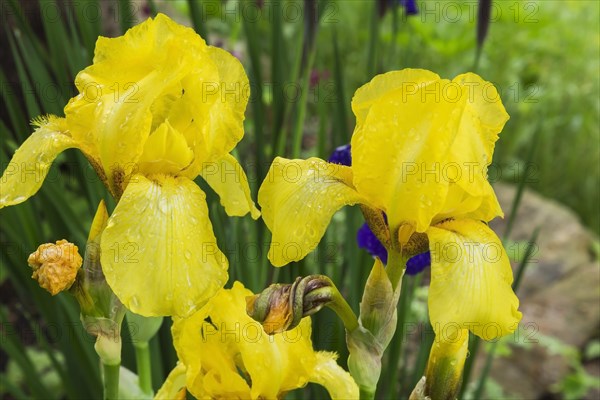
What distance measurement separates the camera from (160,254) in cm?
64

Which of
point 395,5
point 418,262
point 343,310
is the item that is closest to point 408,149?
point 343,310

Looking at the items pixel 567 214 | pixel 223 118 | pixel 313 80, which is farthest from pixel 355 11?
pixel 223 118

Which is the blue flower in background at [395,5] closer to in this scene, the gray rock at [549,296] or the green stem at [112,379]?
the gray rock at [549,296]

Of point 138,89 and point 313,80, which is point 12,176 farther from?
point 313,80

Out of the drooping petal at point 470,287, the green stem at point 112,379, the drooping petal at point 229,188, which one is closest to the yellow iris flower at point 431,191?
the drooping petal at point 470,287

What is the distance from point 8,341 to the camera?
4.03ft

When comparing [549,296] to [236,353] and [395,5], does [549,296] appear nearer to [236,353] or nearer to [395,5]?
[395,5]

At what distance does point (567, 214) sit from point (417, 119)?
2.68m

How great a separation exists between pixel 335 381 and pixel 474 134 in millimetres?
294

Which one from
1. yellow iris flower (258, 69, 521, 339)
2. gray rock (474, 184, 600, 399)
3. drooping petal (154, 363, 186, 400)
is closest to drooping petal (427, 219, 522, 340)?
yellow iris flower (258, 69, 521, 339)

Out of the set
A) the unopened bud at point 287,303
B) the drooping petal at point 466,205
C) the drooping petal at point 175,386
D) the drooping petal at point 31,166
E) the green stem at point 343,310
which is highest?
the drooping petal at point 31,166

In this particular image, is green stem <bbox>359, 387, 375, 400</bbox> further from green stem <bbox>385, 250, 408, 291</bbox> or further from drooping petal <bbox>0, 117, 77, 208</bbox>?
drooping petal <bbox>0, 117, 77, 208</bbox>

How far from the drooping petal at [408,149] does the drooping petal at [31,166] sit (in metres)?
0.30

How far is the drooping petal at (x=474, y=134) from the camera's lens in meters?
0.68
